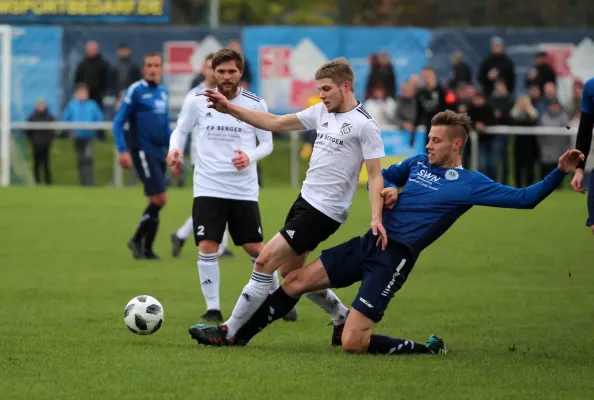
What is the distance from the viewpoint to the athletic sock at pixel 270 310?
8.52 meters

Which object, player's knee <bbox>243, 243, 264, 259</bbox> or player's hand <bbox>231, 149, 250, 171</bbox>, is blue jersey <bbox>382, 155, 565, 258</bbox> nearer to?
player's hand <bbox>231, 149, 250, 171</bbox>

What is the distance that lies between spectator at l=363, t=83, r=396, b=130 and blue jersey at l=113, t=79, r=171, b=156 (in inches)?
467

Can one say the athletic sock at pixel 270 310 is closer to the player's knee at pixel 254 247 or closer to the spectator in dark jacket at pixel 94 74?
the player's knee at pixel 254 247

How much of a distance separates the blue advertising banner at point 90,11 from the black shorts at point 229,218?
18955mm

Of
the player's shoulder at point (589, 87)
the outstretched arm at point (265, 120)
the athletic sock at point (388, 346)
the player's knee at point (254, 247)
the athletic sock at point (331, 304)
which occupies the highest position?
the player's shoulder at point (589, 87)

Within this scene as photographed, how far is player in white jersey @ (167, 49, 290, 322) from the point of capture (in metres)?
10.0

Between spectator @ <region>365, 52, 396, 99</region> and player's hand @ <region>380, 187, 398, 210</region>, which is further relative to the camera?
spectator @ <region>365, 52, 396, 99</region>

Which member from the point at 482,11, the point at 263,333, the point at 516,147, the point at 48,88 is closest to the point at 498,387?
the point at 263,333

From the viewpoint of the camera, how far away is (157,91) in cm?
1447

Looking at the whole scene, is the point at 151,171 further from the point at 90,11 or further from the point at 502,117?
the point at 90,11

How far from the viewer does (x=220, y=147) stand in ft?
34.6

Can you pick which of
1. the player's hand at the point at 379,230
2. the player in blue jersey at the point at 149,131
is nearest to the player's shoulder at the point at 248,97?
the player's hand at the point at 379,230

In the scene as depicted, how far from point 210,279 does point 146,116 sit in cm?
480

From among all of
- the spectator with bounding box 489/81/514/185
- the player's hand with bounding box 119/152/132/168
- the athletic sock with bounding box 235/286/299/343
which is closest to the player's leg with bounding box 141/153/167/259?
the player's hand with bounding box 119/152/132/168
